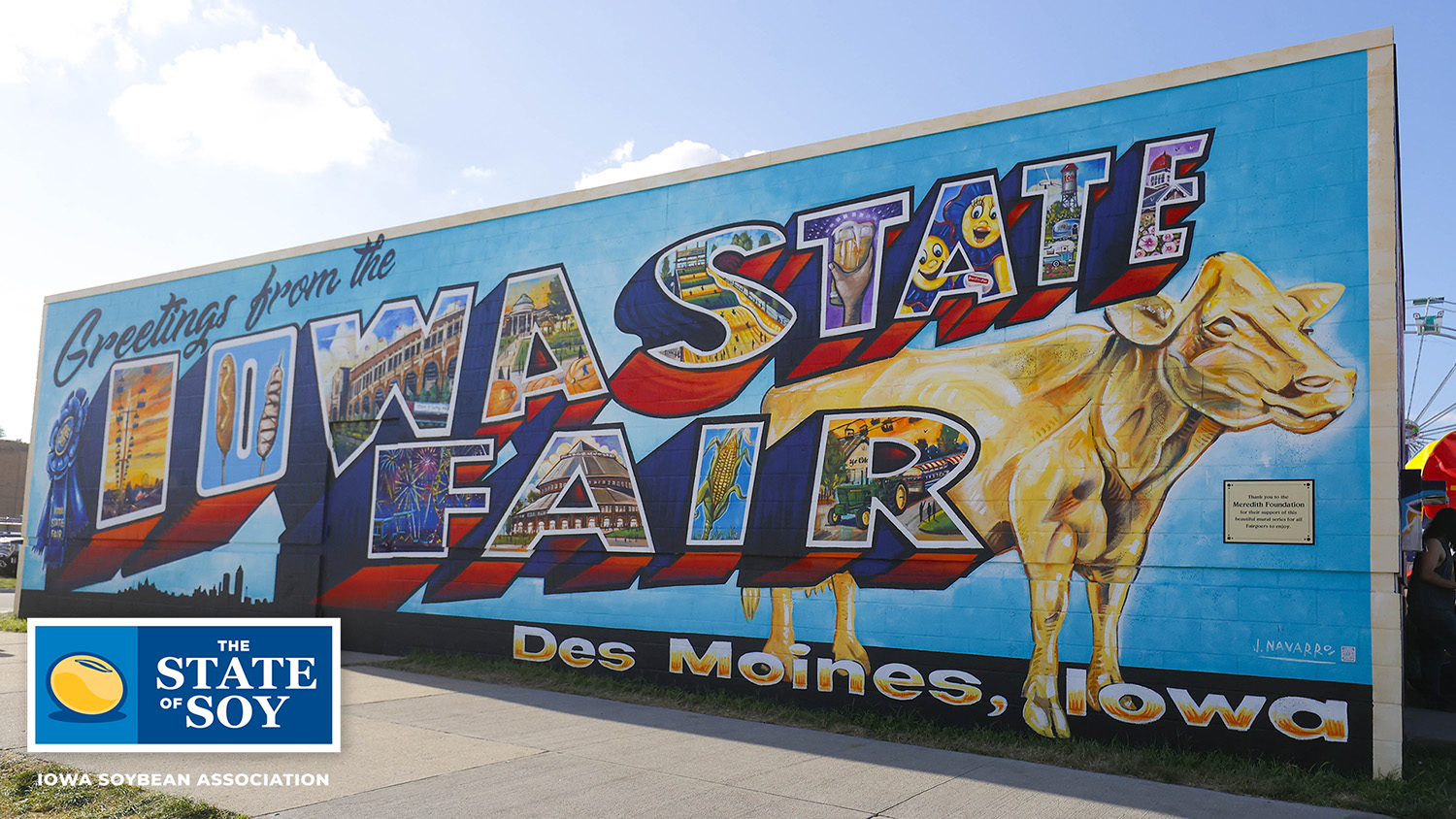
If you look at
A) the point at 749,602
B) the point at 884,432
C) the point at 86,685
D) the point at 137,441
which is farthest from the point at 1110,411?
the point at 137,441

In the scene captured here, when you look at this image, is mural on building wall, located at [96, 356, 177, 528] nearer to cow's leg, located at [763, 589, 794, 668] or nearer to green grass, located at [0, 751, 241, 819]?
green grass, located at [0, 751, 241, 819]

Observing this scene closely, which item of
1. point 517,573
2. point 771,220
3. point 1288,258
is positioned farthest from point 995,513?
point 517,573

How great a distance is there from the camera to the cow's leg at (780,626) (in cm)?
1023

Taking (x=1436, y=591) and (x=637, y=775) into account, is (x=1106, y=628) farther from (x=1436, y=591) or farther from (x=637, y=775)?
(x=637, y=775)

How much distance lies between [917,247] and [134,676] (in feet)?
25.5

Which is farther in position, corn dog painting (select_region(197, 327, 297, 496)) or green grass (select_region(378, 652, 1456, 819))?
corn dog painting (select_region(197, 327, 297, 496))

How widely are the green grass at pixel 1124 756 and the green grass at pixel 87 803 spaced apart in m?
4.97

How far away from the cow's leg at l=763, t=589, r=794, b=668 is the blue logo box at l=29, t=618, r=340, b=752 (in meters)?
4.36

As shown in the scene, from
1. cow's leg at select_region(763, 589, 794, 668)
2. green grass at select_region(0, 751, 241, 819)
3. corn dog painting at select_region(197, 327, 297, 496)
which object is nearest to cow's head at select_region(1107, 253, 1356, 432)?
cow's leg at select_region(763, 589, 794, 668)

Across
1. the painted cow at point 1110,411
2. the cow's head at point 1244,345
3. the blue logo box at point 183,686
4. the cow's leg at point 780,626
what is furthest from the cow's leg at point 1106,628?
the blue logo box at point 183,686

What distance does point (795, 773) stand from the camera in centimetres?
754

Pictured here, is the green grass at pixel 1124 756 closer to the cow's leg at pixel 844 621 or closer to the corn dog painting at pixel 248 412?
the cow's leg at pixel 844 621

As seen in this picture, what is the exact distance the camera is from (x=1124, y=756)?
26.8 feet

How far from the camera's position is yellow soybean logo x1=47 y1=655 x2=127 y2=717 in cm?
753
